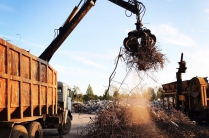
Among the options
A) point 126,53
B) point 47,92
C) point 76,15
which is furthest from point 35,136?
point 76,15

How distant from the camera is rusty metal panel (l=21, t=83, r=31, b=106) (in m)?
7.00

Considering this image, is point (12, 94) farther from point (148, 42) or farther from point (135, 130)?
point (148, 42)

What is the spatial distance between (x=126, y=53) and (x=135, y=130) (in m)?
2.24

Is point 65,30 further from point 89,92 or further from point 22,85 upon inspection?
point 89,92

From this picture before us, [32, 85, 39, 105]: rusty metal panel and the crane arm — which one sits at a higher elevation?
the crane arm

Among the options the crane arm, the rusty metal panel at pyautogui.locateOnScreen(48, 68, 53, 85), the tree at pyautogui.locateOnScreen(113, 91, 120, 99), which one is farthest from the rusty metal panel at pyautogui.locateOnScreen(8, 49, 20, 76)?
the crane arm

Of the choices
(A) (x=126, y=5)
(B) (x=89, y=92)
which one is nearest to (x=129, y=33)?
(A) (x=126, y=5)

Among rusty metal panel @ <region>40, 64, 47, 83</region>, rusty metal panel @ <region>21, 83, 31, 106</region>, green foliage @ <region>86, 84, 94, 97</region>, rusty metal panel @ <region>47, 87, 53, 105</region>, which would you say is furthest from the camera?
green foliage @ <region>86, 84, 94, 97</region>

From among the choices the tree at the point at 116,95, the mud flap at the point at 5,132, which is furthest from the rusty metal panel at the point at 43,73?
the mud flap at the point at 5,132

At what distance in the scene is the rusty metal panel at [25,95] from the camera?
700 centimetres

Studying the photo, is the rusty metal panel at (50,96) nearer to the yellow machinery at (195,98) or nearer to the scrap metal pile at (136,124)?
the scrap metal pile at (136,124)

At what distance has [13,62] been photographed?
6461 mm

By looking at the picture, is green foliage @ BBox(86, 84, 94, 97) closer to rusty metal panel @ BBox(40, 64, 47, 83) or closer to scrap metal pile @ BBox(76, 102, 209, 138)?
rusty metal panel @ BBox(40, 64, 47, 83)

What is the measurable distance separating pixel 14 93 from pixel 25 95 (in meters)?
0.74
